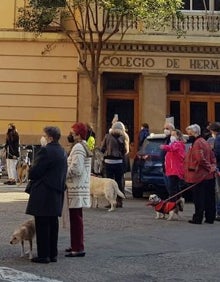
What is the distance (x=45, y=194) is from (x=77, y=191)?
642 mm

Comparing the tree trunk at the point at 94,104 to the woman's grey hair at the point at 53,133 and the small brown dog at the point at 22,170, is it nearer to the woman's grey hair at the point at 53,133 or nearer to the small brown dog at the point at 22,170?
the small brown dog at the point at 22,170

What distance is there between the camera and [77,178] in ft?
28.2

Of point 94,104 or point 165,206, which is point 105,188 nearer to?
point 165,206

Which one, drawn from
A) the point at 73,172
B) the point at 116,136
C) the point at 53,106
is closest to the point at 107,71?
the point at 53,106

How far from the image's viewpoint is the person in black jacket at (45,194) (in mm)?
8047

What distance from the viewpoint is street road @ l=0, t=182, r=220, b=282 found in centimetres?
759

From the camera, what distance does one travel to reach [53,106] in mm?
24781

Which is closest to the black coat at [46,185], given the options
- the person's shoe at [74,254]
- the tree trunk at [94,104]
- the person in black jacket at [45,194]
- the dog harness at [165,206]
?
the person in black jacket at [45,194]

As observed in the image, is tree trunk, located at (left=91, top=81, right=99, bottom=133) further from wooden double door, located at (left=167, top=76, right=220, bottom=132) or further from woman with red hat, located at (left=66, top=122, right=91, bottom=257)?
woman with red hat, located at (left=66, top=122, right=91, bottom=257)

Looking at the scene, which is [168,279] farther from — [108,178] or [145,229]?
[108,178]

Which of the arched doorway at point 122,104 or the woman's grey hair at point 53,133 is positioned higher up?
the arched doorway at point 122,104

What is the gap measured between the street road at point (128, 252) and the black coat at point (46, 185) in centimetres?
73

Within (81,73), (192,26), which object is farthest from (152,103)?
(192,26)

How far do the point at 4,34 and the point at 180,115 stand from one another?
25.9 feet
